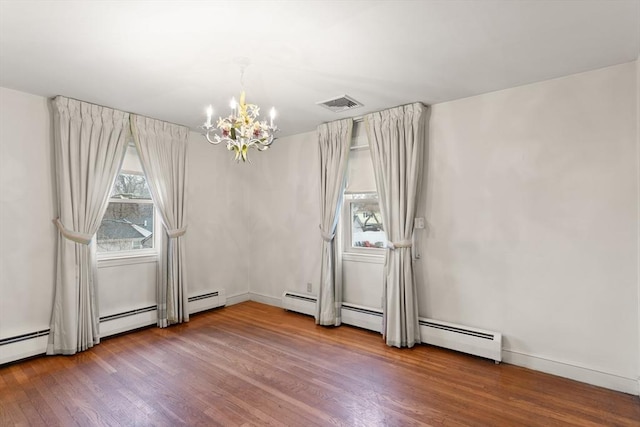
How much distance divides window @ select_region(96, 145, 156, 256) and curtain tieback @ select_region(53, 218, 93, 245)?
0.41 m

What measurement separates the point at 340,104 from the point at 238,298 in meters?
3.61

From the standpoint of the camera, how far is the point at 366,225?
4453 mm

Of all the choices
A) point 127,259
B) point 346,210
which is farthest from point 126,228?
point 346,210

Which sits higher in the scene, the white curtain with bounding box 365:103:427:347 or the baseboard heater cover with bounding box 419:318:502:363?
the white curtain with bounding box 365:103:427:347

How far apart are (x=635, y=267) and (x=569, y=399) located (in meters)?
1.23

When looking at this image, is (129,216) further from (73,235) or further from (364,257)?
(364,257)

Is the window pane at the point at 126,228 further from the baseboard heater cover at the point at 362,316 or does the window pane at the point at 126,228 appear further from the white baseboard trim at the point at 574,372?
the white baseboard trim at the point at 574,372

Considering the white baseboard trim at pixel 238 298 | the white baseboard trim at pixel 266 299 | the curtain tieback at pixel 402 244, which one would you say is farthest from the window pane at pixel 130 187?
the curtain tieback at pixel 402 244

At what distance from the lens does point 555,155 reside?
9.90 ft

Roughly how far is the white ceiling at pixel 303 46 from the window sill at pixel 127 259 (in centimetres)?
189

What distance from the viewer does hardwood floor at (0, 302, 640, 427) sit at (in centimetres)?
235

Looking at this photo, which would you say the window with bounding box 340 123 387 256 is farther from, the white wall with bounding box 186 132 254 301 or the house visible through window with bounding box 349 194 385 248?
the white wall with bounding box 186 132 254 301

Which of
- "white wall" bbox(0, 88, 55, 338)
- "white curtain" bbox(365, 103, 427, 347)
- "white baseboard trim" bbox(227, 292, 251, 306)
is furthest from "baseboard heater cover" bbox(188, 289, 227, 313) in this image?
"white curtain" bbox(365, 103, 427, 347)

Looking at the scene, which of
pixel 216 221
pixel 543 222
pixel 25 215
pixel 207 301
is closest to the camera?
pixel 543 222
